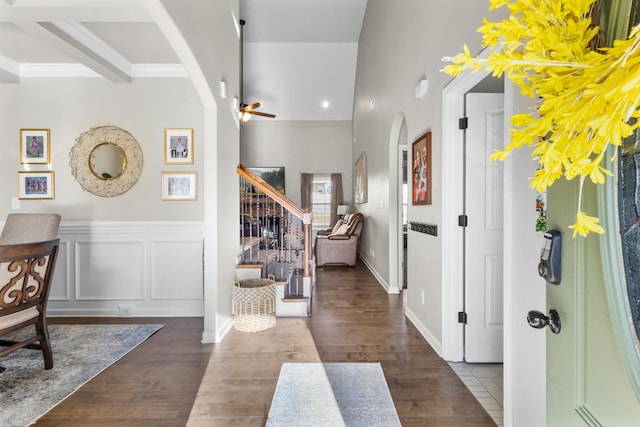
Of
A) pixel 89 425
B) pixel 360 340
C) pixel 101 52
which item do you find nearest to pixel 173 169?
pixel 101 52

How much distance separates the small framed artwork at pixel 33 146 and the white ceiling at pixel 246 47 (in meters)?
0.59

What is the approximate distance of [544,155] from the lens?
0.51 m

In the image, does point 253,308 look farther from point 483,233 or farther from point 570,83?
point 570,83

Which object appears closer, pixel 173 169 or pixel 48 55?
pixel 48 55

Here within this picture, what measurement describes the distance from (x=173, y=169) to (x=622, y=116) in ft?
12.3

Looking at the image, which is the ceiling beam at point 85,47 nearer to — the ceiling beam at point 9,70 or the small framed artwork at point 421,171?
the ceiling beam at point 9,70

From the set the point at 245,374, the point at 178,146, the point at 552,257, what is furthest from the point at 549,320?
the point at 178,146

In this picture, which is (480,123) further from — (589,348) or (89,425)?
(89,425)

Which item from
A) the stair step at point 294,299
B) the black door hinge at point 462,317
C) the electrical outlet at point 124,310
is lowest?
the electrical outlet at point 124,310

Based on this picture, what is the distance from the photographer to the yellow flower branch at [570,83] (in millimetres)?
435

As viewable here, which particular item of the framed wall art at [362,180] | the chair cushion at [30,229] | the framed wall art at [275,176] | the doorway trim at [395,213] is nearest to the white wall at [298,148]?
the framed wall art at [275,176]

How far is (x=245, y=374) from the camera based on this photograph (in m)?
2.28

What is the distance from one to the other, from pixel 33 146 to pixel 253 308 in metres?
3.07

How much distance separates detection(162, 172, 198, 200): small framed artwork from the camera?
3518mm
